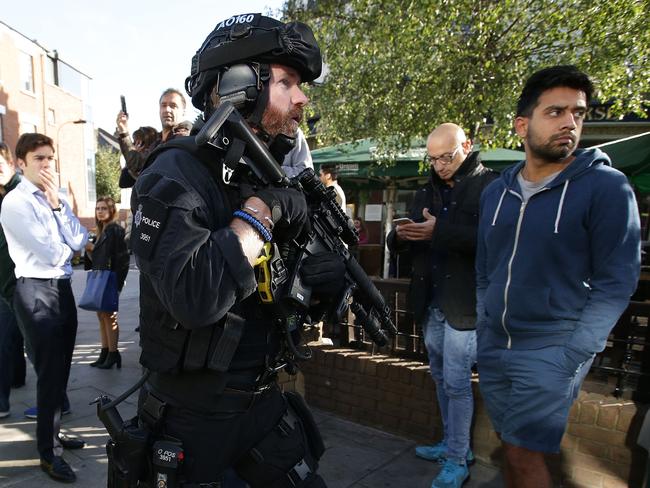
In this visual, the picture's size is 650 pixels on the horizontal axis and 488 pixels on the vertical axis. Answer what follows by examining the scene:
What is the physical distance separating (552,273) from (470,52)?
4563 millimetres

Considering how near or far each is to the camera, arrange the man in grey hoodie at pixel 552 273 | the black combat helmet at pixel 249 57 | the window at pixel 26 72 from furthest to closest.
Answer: the window at pixel 26 72, the man in grey hoodie at pixel 552 273, the black combat helmet at pixel 249 57

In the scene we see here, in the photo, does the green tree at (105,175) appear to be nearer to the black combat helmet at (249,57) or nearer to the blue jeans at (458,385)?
the blue jeans at (458,385)

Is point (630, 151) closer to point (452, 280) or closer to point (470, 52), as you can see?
point (470, 52)

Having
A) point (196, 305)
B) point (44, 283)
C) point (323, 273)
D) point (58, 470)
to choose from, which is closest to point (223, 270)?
point (196, 305)

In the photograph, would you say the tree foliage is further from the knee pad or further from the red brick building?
the red brick building

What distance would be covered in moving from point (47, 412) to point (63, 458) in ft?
1.24

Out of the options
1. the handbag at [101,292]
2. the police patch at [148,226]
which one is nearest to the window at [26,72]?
the handbag at [101,292]

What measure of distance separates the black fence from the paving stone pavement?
2.21 feet

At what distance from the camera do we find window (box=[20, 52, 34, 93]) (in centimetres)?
2173

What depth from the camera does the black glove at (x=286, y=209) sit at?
4.24 feet

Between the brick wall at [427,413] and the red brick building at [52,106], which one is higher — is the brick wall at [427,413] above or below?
below

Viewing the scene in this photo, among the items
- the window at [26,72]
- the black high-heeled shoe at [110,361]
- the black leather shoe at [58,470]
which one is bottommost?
the black high-heeled shoe at [110,361]

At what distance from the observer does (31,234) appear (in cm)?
268

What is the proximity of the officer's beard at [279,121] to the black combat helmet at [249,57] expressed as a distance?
0.03 meters
